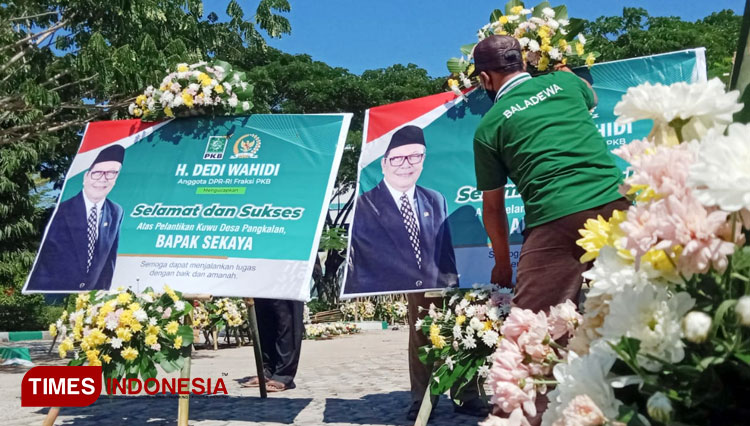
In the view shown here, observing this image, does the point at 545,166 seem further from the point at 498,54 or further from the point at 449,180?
the point at 449,180

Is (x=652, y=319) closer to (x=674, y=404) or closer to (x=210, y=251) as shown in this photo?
(x=674, y=404)

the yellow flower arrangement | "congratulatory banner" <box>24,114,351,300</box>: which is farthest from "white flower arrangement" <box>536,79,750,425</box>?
the yellow flower arrangement

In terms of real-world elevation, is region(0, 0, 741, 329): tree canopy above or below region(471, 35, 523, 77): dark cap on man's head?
above

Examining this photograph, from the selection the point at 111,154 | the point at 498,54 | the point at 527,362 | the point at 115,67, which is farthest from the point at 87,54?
the point at 527,362

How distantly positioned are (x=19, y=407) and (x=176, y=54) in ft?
19.0

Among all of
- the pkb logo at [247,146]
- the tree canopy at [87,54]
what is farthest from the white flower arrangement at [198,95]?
the tree canopy at [87,54]

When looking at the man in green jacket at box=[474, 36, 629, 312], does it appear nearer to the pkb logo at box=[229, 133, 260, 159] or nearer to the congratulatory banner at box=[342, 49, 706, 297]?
the congratulatory banner at box=[342, 49, 706, 297]

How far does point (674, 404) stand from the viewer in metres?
1.08

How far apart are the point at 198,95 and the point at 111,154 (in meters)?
0.90

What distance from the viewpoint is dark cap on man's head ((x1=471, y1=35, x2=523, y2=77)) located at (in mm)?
3584

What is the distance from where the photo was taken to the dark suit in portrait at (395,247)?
473cm

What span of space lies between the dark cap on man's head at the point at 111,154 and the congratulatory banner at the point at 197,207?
0.4 inches

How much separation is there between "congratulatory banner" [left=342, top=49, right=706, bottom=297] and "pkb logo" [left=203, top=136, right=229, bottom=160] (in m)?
1.16

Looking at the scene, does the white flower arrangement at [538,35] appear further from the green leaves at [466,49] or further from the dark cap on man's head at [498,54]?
the dark cap on man's head at [498,54]
